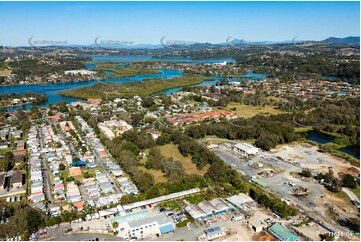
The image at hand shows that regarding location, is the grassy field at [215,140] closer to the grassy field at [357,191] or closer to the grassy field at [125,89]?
the grassy field at [357,191]

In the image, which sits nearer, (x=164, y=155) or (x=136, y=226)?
(x=136, y=226)

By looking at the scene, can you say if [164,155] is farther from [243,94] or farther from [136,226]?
[243,94]

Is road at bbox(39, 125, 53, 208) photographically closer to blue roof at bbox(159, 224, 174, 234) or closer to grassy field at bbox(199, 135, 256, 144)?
blue roof at bbox(159, 224, 174, 234)

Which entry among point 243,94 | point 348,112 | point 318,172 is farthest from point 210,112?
point 318,172

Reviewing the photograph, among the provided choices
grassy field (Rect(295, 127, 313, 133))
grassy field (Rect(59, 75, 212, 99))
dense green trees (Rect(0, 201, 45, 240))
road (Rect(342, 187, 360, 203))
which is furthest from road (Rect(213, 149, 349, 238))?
grassy field (Rect(59, 75, 212, 99))

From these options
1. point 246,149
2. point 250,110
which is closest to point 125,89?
point 250,110
